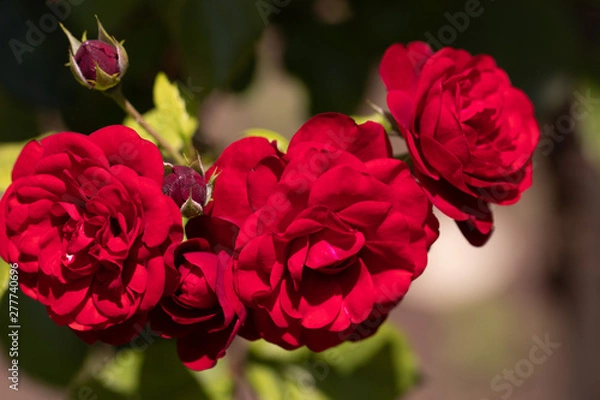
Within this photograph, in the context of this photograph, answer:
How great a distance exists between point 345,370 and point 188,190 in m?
0.50

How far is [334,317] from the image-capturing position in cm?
53

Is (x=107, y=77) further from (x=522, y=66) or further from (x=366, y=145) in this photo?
(x=522, y=66)

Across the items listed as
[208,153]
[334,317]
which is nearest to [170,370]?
[208,153]

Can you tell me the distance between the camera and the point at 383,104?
187 cm

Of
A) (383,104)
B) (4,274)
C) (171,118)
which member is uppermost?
(171,118)

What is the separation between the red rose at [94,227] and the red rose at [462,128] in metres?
0.22

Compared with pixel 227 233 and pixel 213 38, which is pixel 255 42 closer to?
pixel 213 38

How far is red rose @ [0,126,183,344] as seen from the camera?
0.52 metres

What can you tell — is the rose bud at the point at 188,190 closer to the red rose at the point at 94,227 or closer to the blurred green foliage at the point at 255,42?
the red rose at the point at 94,227

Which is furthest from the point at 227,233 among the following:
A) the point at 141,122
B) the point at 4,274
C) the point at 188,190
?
the point at 4,274

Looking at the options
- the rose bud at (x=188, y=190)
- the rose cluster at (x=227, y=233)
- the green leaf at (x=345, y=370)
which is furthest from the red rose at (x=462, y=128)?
the green leaf at (x=345, y=370)

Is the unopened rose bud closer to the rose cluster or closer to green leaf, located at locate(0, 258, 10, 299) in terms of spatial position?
the rose cluster

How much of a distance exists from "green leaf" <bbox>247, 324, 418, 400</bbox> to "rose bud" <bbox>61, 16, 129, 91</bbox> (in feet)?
1.55

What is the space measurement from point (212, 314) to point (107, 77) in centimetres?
24
